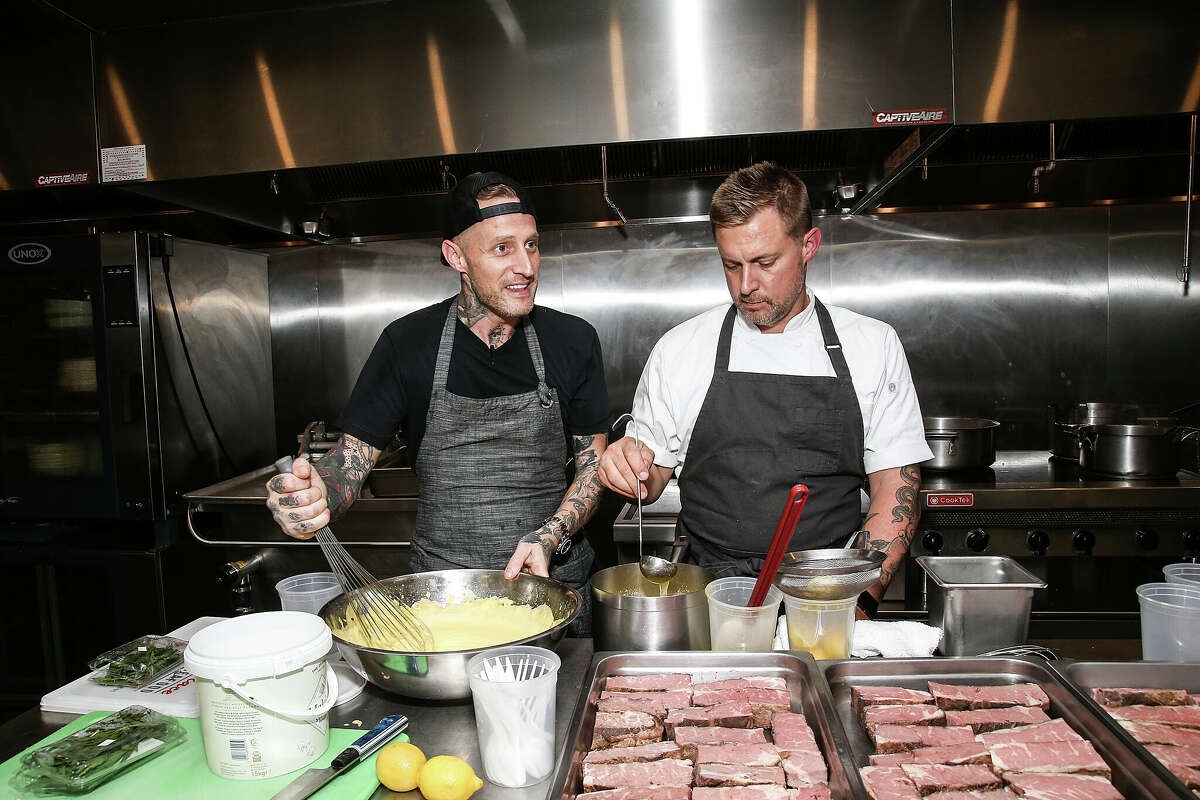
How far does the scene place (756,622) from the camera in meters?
1.36

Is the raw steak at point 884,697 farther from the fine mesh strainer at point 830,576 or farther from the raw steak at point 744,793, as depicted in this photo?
the raw steak at point 744,793

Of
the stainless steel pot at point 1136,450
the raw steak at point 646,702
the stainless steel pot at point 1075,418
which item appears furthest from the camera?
the stainless steel pot at point 1075,418

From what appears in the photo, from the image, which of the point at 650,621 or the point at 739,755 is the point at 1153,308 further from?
the point at 739,755

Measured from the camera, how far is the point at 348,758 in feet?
3.70

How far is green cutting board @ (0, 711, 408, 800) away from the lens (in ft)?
3.59

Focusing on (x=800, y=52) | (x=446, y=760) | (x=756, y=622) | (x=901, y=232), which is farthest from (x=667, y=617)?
(x=901, y=232)


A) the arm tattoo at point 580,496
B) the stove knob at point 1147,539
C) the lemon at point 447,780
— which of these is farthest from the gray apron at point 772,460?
the stove knob at point 1147,539

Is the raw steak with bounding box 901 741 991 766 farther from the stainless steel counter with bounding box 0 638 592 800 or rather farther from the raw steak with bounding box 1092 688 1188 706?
the stainless steel counter with bounding box 0 638 592 800

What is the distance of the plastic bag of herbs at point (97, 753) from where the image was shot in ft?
3.66

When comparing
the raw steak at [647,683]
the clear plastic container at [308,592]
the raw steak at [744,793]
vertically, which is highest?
the clear plastic container at [308,592]

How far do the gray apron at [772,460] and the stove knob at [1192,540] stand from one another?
162 cm

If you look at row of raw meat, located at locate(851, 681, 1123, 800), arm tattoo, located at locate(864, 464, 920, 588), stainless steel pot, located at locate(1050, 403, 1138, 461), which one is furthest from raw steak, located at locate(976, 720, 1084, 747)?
stainless steel pot, located at locate(1050, 403, 1138, 461)

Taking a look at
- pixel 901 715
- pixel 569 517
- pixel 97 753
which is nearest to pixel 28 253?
pixel 569 517

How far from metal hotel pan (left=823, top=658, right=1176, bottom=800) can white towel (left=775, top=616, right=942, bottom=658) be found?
51 mm
